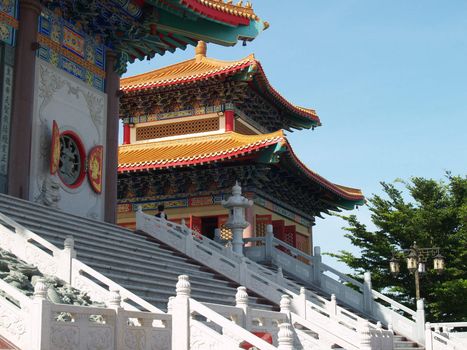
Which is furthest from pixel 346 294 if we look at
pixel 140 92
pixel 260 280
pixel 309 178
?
pixel 140 92

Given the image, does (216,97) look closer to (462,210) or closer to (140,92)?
(140,92)

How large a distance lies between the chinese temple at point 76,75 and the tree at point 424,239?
1069cm

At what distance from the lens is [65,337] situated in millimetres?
8328

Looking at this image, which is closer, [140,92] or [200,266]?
[200,266]

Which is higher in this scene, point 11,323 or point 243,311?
point 243,311

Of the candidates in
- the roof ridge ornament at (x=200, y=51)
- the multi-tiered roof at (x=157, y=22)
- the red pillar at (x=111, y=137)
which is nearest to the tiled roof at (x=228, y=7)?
the multi-tiered roof at (x=157, y=22)

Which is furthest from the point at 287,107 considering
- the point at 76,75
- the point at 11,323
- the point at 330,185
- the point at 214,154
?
the point at 11,323

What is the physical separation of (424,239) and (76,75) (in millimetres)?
15582

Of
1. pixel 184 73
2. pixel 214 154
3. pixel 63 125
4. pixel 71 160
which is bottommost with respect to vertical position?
pixel 71 160

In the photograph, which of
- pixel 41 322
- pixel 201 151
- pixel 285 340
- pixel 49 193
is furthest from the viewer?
pixel 201 151

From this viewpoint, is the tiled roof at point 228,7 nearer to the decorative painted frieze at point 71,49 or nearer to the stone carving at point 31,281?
the decorative painted frieze at point 71,49

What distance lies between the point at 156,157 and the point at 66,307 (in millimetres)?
17242

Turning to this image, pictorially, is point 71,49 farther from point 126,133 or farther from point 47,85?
point 126,133

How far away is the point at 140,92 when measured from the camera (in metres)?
27.4
